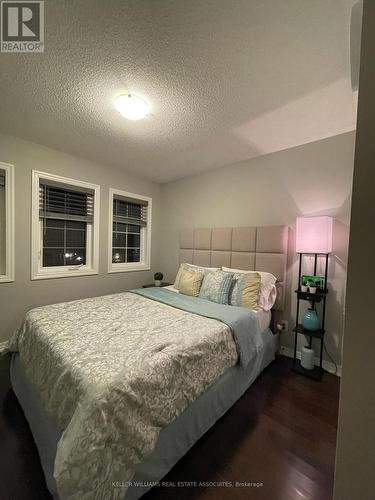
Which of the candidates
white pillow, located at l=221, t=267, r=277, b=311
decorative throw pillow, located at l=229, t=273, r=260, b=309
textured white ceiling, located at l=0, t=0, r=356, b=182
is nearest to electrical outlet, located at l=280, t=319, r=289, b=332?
white pillow, located at l=221, t=267, r=277, b=311

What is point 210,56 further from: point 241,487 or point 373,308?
point 241,487

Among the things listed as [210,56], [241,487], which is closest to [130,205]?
[210,56]

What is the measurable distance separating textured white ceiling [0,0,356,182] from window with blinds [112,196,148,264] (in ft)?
4.22

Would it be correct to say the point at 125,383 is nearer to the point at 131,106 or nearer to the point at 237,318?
the point at 237,318

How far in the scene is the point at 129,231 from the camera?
3.79 m

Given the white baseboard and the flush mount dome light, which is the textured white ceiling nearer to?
the flush mount dome light

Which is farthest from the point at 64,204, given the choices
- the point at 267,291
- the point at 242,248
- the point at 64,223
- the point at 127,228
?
the point at 267,291

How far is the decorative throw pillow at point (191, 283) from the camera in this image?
2621 millimetres

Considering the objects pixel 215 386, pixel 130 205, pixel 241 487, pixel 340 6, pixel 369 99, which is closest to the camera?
pixel 369 99

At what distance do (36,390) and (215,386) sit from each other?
121cm

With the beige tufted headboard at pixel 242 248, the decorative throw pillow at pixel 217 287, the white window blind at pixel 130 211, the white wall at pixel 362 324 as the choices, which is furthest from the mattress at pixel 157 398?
the white window blind at pixel 130 211

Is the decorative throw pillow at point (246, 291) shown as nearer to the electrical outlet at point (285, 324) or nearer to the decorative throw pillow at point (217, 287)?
the decorative throw pillow at point (217, 287)

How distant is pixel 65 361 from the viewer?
1177 mm

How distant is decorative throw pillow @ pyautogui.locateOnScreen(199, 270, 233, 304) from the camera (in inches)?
91.7
